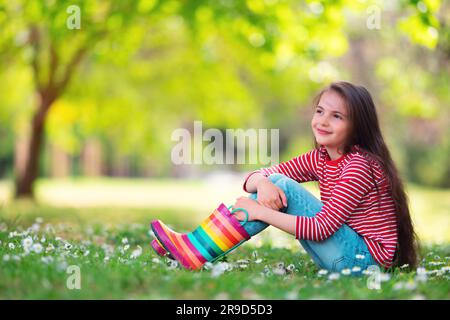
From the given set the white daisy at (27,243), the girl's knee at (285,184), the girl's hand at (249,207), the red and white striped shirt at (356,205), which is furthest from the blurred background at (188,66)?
the white daisy at (27,243)

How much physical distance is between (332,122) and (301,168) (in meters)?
0.48

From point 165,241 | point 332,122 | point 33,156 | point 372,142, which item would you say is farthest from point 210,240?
point 33,156

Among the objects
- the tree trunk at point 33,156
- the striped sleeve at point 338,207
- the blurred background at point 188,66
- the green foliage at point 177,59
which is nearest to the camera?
the striped sleeve at point 338,207

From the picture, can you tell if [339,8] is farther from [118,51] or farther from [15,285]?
[15,285]

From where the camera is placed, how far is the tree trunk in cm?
1277

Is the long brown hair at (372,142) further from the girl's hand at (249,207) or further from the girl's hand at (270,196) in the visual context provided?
Answer: the girl's hand at (249,207)

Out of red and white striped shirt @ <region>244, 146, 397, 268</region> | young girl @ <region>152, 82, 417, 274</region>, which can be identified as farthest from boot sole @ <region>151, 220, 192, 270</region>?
red and white striped shirt @ <region>244, 146, 397, 268</region>

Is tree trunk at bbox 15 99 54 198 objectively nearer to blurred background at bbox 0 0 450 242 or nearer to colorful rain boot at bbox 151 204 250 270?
blurred background at bbox 0 0 450 242

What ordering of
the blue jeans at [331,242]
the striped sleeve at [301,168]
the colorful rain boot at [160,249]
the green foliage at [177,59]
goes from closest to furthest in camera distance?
the blue jeans at [331,242] → the colorful rain boot at [160,249] → the striped sleeve at [301,168] → the green foliage at [177,59]

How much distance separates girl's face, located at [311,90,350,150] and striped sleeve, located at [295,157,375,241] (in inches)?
10.5

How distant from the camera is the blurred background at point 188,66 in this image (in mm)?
8219

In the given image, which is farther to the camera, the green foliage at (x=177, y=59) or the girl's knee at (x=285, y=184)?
the green foliage at (x=177, y=59)

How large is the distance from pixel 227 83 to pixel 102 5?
3972 mm

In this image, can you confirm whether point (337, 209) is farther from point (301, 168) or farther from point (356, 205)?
point (301, 168)
